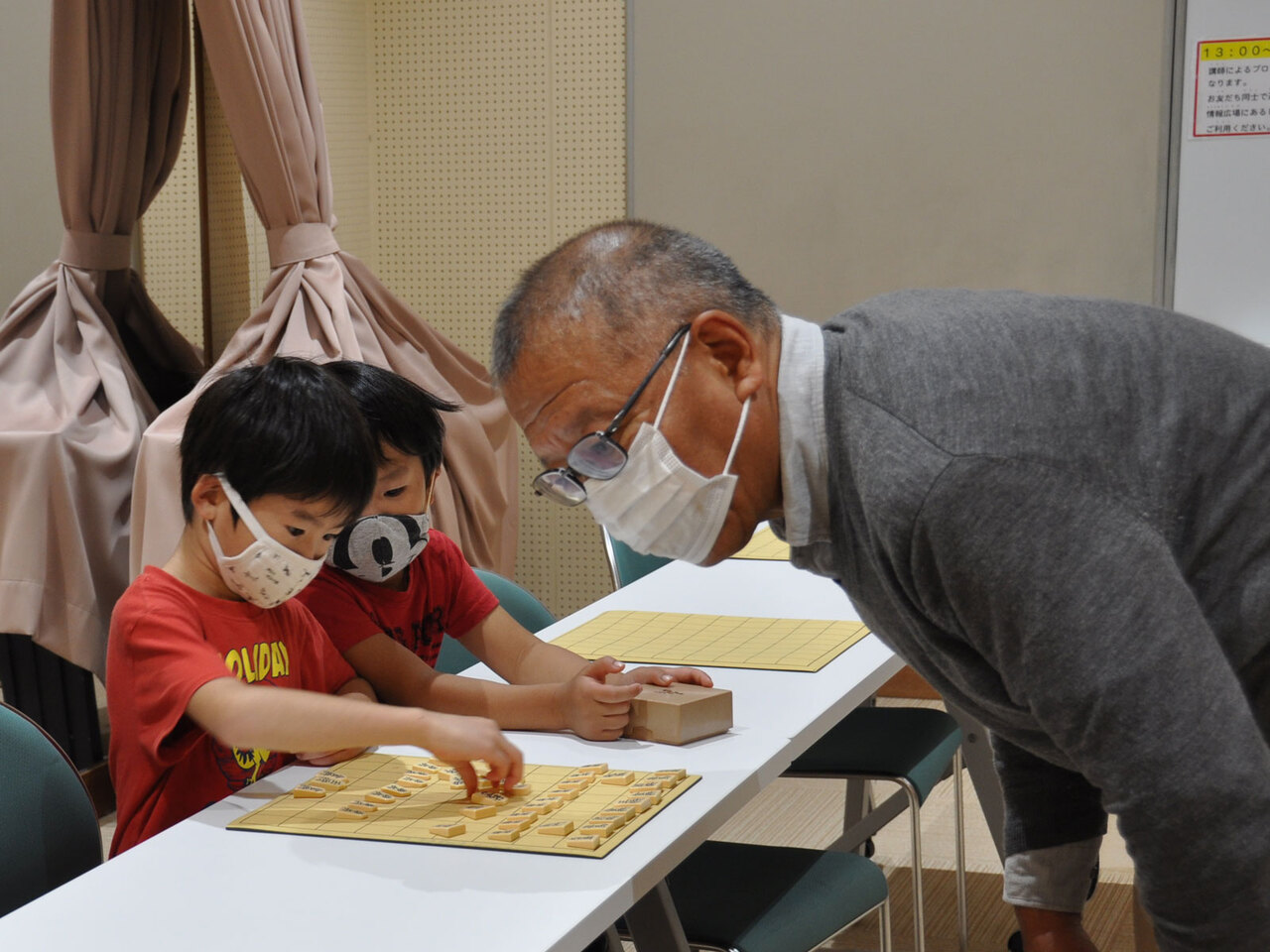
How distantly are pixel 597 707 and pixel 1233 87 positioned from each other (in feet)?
10.4

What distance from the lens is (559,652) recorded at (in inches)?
78.5

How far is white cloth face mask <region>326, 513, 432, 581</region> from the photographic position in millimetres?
1948

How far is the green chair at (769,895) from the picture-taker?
1.86m

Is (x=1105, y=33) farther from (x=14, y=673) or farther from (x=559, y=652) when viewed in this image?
(x=14, y=673)

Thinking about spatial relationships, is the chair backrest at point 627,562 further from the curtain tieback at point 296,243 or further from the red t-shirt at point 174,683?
the red t-shirt at point 174,683

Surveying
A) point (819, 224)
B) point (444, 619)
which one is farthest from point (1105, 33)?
point (444, 619)

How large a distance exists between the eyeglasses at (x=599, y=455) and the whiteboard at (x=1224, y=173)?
3409 millimetres

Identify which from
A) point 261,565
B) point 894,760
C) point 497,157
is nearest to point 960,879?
point 894,760

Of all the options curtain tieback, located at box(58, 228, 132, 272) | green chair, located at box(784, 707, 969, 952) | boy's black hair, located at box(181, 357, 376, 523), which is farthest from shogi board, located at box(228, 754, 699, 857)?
curtain tieback, located at box(58, 228, 132, 272)

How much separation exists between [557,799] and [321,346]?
1978 millimetres

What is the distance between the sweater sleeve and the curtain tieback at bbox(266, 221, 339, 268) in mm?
2733

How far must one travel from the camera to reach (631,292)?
1.03m

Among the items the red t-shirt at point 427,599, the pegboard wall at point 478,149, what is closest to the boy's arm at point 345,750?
the red t-shirt at point 427,599

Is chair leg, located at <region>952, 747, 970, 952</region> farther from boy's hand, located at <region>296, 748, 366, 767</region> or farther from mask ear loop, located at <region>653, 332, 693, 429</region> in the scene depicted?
mask ear loop, located at <region>653, 332, 693, 429</region>
